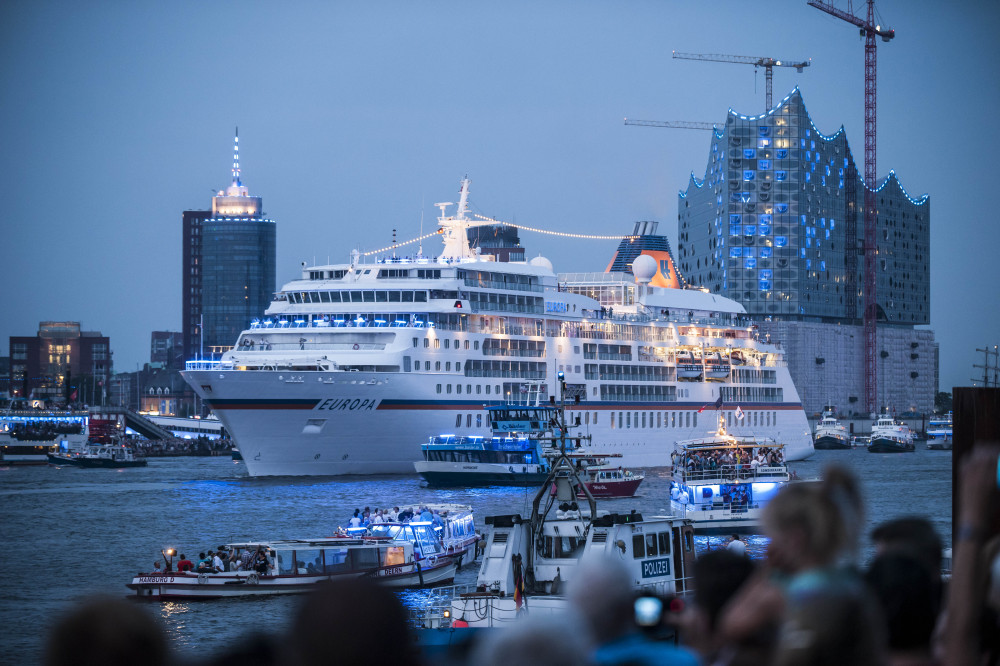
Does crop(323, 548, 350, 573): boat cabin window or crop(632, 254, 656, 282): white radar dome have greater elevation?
crop(632, 254, 656, 282): white radar dome

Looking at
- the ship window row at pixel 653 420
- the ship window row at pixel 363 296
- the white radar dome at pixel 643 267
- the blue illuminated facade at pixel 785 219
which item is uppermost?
the blue illuminated facade at pixel 785 219

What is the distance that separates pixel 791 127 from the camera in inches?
5896

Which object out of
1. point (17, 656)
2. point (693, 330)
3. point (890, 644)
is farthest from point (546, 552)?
point (693, 330)

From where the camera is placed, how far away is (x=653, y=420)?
8081cm

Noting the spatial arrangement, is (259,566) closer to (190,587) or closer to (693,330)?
(190,587)

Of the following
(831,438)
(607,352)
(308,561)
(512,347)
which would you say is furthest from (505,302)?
(831,438)

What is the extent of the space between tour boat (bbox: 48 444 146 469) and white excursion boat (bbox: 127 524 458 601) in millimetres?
65893

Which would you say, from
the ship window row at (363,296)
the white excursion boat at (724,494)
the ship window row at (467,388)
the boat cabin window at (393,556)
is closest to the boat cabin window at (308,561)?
the boat cabin window at (393,556)

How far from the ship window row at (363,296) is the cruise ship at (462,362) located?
8cm

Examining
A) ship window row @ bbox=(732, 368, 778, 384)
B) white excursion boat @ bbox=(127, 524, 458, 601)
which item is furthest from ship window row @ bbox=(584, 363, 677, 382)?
white excursion boat @ bbox=(127, 524, 458, 601)

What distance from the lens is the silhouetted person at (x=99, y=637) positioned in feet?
13.8

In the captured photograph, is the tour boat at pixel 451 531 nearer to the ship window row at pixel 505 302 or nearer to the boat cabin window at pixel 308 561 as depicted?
the boat cabin window at pixel 308 561

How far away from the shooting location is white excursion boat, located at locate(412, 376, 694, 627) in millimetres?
22094

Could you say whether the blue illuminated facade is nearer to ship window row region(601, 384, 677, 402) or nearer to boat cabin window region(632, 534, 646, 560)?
ship window row region(601, 384, 677, 402)
